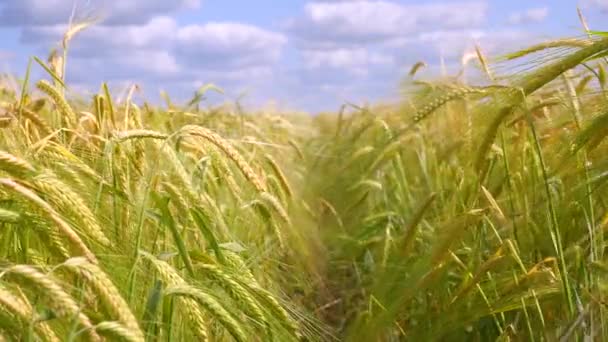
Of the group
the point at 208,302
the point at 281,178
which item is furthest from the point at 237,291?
the point at 281,178

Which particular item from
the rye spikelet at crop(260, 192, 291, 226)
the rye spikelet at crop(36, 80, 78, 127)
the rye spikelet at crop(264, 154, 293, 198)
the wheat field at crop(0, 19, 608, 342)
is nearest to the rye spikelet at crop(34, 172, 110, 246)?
the wheat field at crop(0, 19, 608, 342)

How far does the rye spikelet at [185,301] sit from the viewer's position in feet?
6.00

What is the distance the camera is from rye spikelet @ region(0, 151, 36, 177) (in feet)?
5.90

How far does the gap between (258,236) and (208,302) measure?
1543 millimetres

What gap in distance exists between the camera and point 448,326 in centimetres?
276

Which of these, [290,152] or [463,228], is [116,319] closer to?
[463,228]

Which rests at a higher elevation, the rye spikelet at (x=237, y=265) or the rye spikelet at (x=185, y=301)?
the rye spikelet at (x=185, y=301)

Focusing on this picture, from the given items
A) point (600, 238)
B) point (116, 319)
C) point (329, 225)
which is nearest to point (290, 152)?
point (329, 225)

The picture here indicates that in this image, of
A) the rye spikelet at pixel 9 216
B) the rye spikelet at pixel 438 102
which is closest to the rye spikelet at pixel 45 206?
the rye spikelet at pixel 9 216

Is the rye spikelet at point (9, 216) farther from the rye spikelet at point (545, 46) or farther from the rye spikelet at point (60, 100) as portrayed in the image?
the rye spikelet at point (545, 46)

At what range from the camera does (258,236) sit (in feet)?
10.9

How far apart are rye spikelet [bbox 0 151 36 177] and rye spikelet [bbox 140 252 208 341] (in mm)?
306

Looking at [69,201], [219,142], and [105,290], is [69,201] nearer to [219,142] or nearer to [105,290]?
[105,290]

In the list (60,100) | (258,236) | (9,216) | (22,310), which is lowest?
(258,236)
